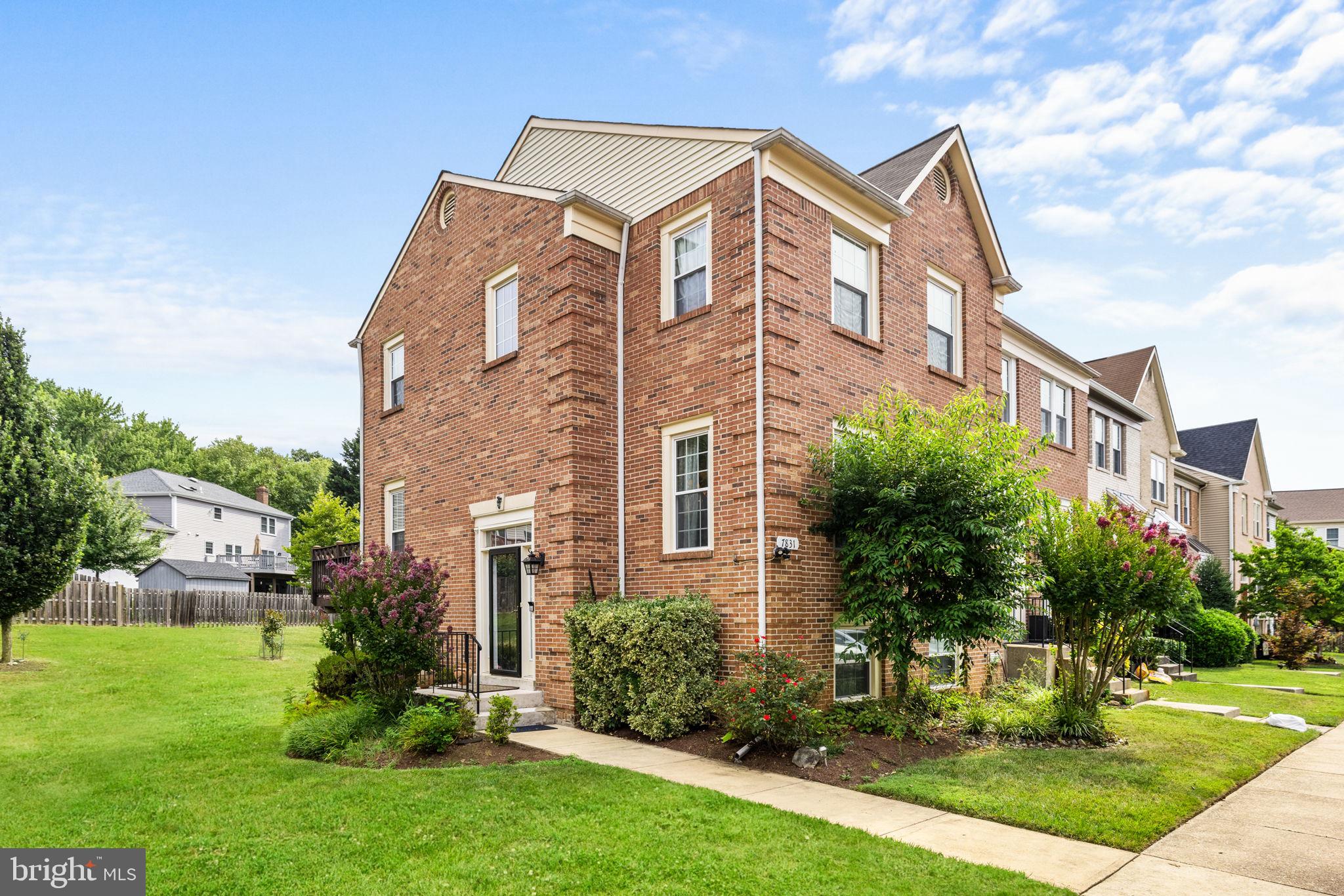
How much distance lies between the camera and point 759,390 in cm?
991

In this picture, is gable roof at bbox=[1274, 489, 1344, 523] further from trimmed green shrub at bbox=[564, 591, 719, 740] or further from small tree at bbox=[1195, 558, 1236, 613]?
trimmed green shrub at bbox=[564, 591, 719, 740]

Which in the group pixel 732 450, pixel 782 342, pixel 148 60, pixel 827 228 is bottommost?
pixel 732 450

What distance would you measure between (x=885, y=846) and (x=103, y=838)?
5610 mm

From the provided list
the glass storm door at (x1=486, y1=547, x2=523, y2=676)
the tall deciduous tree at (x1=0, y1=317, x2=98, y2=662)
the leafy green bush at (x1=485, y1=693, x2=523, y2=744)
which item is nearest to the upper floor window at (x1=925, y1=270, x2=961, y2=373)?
the glass storm door at (x1=486, y1=547, x2=523, y2=676)

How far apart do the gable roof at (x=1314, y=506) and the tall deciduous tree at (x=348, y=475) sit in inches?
2267

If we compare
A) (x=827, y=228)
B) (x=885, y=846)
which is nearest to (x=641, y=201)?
(x=827, y=228)

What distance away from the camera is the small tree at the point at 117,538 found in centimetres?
2903

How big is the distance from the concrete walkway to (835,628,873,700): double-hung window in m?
4.06

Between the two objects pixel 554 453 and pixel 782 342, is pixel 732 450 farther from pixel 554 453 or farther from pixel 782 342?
pixel 554 453

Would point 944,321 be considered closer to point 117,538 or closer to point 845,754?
point 845,754

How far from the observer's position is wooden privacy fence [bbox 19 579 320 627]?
1001 inches

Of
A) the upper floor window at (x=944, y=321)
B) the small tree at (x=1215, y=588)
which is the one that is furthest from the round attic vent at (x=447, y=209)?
the small tree at (x=1215, y=588)

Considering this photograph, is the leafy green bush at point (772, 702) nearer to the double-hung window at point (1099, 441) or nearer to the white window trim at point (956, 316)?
the white window trim at point (956, 316)

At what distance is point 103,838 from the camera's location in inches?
231
